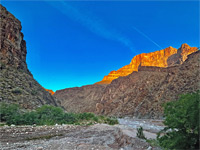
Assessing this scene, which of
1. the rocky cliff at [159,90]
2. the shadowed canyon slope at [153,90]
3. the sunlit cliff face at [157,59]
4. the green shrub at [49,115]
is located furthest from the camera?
the sunlit cliff face at [157,59]

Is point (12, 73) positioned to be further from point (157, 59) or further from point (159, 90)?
point (157, 59)

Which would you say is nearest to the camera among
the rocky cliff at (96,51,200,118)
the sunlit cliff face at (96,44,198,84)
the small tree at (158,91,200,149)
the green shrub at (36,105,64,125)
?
the small tree at (158,91,200,149)

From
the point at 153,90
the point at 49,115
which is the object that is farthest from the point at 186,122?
the point at 153,90

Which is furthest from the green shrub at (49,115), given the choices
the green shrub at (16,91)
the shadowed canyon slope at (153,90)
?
the shadowed canyon slope at (153,90)

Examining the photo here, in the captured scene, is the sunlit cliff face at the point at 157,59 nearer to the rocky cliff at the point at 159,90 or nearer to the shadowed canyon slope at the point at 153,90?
the shadowed canyon slope at the point at 153,90

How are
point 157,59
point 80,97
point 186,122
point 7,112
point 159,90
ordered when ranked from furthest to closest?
1. point 157,59
2. point 80,97
3. point 159,90
4. point 7,112
5. point 186,122

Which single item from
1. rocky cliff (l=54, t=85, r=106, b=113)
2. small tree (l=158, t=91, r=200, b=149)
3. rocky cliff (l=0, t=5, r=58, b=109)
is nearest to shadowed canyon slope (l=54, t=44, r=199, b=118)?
rocky cliff (l=54, t=85, r=106, b=113)

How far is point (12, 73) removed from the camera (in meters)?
16.7

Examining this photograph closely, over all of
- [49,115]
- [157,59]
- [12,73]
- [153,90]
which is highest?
[157,59]

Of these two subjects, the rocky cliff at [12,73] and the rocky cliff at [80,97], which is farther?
the rocky cliff at [80,97]

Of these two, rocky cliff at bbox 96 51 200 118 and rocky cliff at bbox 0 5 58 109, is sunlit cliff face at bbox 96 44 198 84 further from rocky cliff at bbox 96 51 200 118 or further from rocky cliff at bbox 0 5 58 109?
rocky cliff at bbox 0 5 58 109

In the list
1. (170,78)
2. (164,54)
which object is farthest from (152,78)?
(164,54)

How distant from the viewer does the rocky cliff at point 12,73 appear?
13.7 meters

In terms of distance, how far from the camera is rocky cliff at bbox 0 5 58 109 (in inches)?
537
